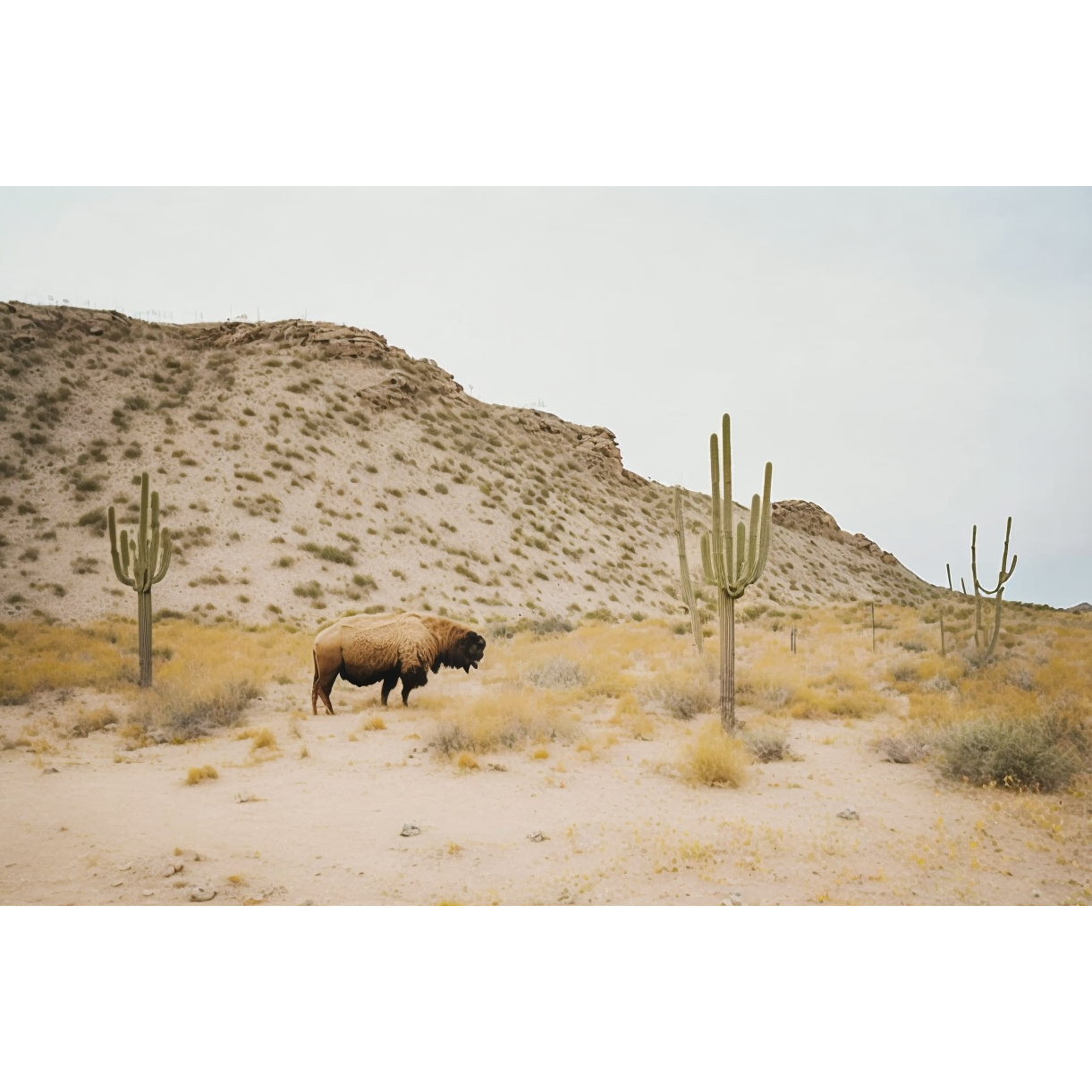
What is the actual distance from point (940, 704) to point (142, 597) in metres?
10.1

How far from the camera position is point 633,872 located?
4445mm

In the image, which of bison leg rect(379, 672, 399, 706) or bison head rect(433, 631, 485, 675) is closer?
bison leg rect(379, 672, 399, 706)

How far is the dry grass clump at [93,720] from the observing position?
7.73 m

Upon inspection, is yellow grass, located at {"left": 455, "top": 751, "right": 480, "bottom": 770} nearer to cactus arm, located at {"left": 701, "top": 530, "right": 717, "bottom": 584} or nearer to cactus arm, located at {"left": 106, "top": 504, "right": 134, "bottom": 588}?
cactus arm, located at {"left": 701, "top": 530, "right": 717, "bottom": 584}

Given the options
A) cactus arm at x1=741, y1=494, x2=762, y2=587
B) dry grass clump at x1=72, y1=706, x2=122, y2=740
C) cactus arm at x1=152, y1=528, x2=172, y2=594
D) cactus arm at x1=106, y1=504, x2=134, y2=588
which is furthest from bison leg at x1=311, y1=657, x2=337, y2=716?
cactus arm at x1=741, y1=494, x2=762, y2=587

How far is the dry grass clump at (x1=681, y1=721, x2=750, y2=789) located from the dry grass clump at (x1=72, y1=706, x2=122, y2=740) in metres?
6.59

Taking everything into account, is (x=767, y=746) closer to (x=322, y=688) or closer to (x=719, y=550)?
(x=719, y=550)

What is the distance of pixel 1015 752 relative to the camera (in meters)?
5.68

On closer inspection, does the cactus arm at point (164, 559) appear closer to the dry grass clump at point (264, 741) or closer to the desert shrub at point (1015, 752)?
the dry grass clump at point (264, 741)

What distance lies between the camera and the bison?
29.4 feet

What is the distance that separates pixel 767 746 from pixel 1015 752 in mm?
2024

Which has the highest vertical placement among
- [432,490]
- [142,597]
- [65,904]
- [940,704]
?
[432,490]
